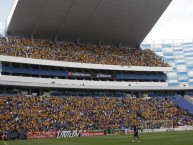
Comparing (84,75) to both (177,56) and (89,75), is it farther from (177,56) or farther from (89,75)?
(177,56)

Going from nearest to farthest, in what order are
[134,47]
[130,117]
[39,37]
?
[130,117] < [39,37] < [134,47]

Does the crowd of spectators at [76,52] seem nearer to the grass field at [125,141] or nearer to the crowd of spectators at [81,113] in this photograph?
the crowd of spectators at [81,113]

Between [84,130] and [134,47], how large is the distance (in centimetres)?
3948

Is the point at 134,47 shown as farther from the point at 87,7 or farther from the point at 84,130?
the point at 84,130

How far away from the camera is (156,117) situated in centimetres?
7231

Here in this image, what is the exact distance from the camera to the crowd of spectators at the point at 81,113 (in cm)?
5812

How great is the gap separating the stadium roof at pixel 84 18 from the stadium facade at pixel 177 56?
31946mm

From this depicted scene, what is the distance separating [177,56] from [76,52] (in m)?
48.0

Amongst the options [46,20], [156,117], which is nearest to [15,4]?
[46,20]

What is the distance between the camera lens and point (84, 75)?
77.6 metres

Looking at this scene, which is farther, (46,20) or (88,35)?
(88,35)

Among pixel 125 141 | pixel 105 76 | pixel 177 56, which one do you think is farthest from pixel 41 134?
pixel 177 56

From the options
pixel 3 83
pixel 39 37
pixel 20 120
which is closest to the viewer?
pixel 20 120

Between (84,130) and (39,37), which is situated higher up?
(39,37)
